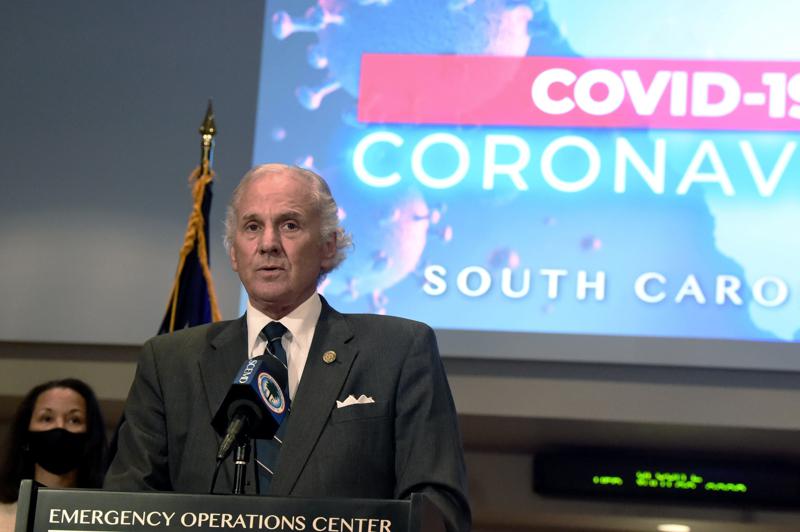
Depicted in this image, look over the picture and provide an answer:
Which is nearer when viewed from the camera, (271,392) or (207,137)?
(271,392)

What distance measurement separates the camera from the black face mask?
153 inches

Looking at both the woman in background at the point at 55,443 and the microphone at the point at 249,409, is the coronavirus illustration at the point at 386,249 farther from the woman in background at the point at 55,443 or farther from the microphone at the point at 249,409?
the microphone at the point at 249,409

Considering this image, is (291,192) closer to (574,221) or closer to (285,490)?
(285,490)

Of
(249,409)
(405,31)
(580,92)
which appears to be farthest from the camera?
(405,31)

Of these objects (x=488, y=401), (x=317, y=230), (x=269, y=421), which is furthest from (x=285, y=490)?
(x=488, y=401)

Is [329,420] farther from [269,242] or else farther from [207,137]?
[207,137]

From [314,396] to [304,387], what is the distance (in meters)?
0.02

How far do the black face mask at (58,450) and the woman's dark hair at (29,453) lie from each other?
19 mm

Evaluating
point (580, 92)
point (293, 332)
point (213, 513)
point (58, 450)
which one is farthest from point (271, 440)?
point (580, 92)

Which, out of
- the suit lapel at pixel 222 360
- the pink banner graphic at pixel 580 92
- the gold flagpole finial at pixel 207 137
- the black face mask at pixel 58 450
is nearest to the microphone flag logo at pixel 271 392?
the suit lapel at pixel 222 360

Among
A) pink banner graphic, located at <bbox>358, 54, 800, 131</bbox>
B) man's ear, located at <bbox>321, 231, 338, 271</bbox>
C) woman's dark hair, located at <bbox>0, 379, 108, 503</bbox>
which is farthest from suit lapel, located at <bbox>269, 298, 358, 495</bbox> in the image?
pink banner graphic, located at <bbox>358, 54, 800, 131</bbox>

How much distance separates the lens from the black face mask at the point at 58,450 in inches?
153

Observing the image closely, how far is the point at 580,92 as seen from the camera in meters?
5.25

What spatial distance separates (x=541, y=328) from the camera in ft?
16.9
